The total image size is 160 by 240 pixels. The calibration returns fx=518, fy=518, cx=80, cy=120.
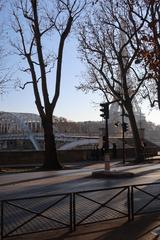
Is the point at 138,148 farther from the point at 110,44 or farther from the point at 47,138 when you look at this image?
the point at 47,138

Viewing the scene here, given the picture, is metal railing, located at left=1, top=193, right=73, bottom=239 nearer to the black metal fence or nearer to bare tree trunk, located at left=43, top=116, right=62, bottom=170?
the black metal fence

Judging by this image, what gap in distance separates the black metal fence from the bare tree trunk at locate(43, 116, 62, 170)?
2131cm

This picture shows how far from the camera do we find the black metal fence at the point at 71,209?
34.3 ft

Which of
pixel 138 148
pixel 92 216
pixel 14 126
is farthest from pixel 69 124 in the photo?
pixel 92 216

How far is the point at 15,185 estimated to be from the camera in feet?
72.2

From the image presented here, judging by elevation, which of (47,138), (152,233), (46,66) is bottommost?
(152,233)

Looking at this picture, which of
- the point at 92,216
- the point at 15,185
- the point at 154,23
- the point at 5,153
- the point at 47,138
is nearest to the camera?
the point at 92,216

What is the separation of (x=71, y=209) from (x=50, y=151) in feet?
81.3

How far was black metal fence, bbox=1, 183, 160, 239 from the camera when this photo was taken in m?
A: 10.5

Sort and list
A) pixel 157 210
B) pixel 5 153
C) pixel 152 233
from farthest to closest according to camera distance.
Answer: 1. pixel 5 153
2. pixel 157 210
3. pixel 152 233

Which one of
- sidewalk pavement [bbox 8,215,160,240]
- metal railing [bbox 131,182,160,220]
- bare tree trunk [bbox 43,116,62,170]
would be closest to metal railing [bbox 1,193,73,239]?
sidewalk pavement [bbox 8,215,160,240]

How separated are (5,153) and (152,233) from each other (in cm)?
3611

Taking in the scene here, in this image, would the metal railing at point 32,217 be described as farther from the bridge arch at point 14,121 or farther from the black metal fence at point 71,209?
the bridge arch at point 14,121

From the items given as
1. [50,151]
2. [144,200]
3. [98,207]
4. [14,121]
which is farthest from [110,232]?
[14,121]
